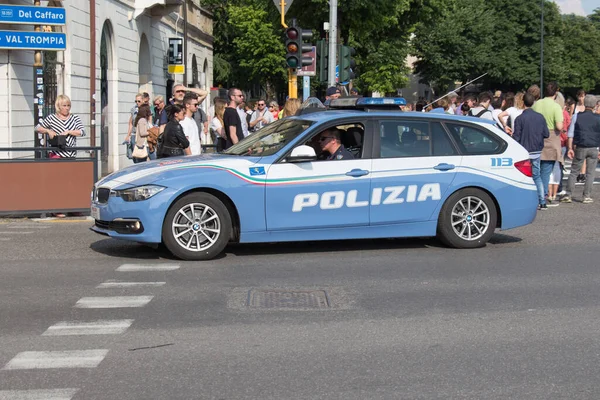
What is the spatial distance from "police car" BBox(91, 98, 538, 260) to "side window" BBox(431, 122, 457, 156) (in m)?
0.01

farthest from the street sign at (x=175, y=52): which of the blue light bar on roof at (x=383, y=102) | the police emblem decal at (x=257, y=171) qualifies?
the police emblem decal at (x=257, y=171)

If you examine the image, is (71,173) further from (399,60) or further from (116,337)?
(399,60)

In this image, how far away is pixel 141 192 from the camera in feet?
31.1

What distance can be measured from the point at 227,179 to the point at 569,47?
102 m

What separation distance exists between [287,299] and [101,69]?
1860cm

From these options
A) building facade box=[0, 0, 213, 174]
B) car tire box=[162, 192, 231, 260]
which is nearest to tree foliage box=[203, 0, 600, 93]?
building facade box=[0, 0, 213, 174]

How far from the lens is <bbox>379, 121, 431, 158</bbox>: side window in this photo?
1034cm

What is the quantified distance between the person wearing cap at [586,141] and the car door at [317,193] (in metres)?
6.98

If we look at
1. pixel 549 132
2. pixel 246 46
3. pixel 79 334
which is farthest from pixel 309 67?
pixel 246 46

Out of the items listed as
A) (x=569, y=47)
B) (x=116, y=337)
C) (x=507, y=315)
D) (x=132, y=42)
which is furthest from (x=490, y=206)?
(x=569, y=47)

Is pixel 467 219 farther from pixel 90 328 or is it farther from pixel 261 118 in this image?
pixel 261 118

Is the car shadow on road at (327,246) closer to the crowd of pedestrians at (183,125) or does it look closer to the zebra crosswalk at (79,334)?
the zebra crosswalk at (79,334)

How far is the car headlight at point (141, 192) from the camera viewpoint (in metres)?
9.45

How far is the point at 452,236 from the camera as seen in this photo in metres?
10.6
